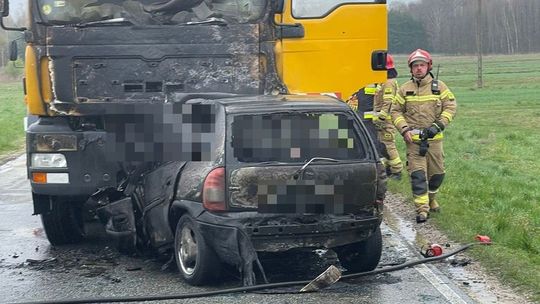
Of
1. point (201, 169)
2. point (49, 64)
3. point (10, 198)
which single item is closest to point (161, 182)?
point (201, 169)

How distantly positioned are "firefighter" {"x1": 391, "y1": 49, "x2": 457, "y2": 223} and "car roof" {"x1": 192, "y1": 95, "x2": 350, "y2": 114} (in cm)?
267

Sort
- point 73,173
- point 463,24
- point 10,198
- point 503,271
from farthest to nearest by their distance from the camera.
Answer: point 463,24 → point 10,198 → point 73,173 → point 503,271

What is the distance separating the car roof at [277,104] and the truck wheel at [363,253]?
41.4 inches

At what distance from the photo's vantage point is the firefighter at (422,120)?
30.0 ft

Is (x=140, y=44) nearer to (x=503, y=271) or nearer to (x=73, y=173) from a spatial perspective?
(x=73, y=173)

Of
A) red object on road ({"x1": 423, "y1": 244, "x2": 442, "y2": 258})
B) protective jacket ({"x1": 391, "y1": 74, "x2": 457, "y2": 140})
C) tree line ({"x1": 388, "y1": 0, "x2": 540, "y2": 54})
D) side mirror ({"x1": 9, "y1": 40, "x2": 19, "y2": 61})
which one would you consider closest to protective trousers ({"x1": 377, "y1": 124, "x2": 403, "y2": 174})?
protective jacket ({"x1": 391, "y1": 74, "x2": 457, "y2": 140})

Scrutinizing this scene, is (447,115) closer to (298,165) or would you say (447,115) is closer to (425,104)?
(425,104)

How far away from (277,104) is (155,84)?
2236mm

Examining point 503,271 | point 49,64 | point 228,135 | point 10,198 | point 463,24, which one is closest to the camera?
point 228,135

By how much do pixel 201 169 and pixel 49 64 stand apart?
2.63m

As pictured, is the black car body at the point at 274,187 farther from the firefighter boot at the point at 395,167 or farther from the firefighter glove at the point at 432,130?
the firefighter boot at the point at 395,167

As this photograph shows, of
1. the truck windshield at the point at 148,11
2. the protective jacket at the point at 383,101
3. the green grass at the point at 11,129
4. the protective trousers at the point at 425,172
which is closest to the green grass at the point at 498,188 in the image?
the protective trousers at the point at 425,172

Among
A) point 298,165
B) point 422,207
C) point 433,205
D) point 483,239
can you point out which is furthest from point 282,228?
point 433,205

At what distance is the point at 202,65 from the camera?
27.3 feet
